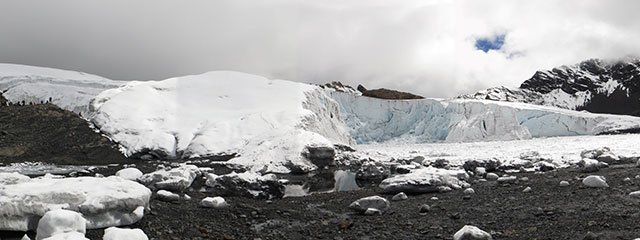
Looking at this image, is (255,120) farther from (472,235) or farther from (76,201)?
(472,235)

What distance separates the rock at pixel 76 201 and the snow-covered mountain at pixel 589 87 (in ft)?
465

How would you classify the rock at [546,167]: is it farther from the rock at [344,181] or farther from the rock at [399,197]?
the rock at [399,197]

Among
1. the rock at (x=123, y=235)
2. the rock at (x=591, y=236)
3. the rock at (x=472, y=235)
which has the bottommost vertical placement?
the rock at (x=123, y=235)

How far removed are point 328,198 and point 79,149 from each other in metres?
14.7

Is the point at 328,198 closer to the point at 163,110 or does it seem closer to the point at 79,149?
the point at 79,149

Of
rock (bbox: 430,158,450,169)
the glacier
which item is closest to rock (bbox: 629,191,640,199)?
rock (bbox: 430,158,450,169)

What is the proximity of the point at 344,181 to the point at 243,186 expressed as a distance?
14.4 ft

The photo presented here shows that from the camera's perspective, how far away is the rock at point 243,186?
35.3 feet

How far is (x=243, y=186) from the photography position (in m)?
11.1

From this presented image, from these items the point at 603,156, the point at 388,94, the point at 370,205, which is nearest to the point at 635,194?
the point at 370,205

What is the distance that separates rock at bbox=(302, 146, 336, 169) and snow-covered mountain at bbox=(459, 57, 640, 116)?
128812 millimetres

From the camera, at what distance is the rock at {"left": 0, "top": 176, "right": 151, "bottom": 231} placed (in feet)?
17.1

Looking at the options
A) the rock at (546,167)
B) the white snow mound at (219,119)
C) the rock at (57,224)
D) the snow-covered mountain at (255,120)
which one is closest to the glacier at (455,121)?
the snow-covered mountain at (255,120)

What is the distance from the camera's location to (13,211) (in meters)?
5.18
